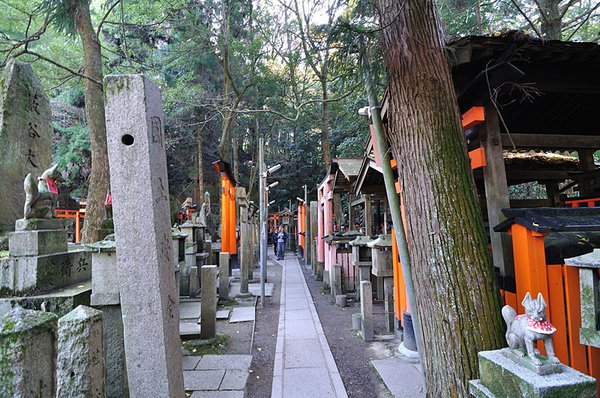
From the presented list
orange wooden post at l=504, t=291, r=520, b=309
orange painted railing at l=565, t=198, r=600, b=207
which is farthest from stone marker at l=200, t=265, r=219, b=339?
orange painted railing at l=565, t=198, r=600, b=207

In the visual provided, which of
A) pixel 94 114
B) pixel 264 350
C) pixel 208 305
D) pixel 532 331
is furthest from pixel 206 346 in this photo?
pixel 94 114

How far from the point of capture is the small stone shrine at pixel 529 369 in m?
1.65

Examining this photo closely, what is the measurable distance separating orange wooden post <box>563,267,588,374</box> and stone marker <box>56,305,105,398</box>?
11.2 ft

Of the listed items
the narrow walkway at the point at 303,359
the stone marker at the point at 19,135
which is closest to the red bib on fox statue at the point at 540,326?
the narrow walkway at the point at 303,359

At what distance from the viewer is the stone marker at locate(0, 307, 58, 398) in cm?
138

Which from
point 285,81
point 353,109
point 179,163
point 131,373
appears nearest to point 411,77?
point 131,373

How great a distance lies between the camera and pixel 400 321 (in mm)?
5812

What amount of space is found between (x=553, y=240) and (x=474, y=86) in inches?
81.0

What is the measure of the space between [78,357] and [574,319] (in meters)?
3.55

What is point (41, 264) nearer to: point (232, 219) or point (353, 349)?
point (353, 349)

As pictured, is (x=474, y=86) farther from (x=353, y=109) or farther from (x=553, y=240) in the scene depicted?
(x=353, y=109)

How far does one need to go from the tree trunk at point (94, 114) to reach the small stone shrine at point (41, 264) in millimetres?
4666

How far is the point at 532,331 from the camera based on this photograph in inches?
72.9

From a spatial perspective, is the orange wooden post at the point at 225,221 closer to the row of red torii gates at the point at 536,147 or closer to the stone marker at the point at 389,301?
the row of red torii gates at the point at 536,147
